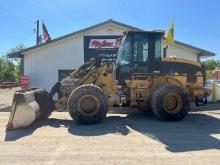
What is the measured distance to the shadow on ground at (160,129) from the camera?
28.5ft

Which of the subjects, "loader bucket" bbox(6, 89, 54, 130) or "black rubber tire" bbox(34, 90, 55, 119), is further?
"black rubber tire" bbox(34, 90, 55, 119)

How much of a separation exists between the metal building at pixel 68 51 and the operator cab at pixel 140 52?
9.87 meters

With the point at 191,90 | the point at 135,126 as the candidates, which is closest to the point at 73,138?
the point at 135,126

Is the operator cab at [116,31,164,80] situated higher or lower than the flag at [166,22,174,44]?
lower

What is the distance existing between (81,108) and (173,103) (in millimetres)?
3170

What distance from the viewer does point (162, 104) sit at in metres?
12.2

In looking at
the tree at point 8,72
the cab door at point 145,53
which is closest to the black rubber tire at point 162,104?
the cab door at point 145,53

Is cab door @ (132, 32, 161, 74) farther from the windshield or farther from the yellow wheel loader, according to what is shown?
the windshield

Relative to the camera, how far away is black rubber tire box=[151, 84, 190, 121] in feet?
39.9

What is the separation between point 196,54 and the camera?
76.8 feet

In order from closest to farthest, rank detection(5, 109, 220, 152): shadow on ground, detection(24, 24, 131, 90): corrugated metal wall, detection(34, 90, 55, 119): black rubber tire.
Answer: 1. detection(5, 109, 220, 152): shadow on ground
2. detection(34, 90, 55, 119): black rubber tire
3. detection(24, 24, 131, 90): corrugated metal wall

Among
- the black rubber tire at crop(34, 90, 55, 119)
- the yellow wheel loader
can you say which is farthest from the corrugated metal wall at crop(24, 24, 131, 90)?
the black rubber tire at crop(34, 90, 55, 119)

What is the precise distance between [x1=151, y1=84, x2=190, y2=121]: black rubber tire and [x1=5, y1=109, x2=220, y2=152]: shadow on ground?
0.84 feet

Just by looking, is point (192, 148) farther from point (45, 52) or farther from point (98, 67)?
point (45, 52)
